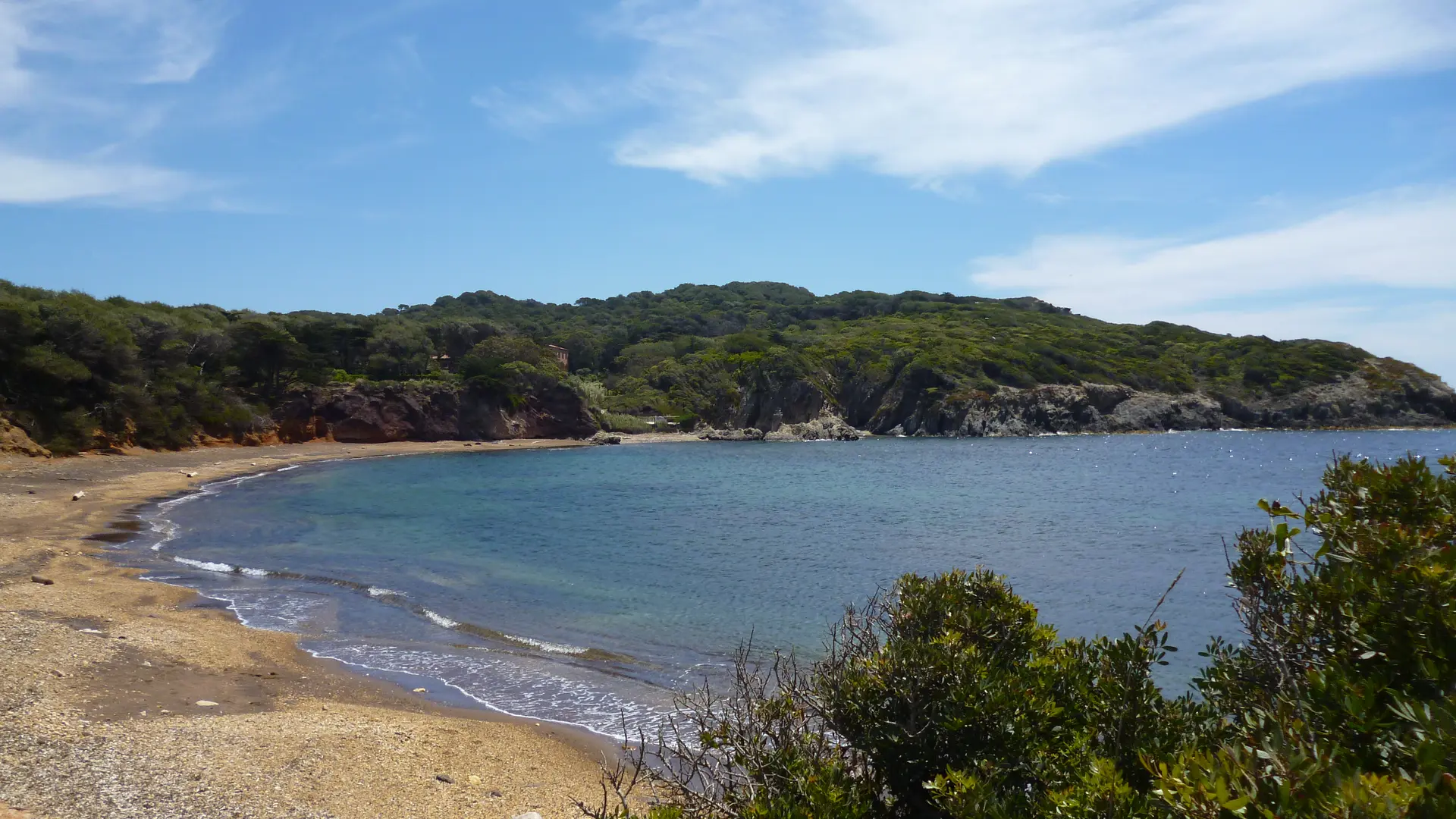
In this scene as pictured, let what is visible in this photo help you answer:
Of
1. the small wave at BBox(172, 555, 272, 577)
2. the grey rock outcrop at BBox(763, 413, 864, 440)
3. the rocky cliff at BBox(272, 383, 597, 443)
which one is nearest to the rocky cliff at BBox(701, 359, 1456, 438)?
the grey rock outcrop at BBox(763, 413, 864, 440)

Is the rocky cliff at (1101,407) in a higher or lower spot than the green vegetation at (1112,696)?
higher

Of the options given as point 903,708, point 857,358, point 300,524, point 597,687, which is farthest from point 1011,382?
point 903,708

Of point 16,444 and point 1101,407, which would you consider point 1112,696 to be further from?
point 1101,407

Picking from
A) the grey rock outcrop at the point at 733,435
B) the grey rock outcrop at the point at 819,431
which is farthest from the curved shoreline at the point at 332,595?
the grey rock outcrop at the point at 819,431

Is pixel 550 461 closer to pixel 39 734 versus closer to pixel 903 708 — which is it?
pixel 39 734

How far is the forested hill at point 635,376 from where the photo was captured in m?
45.3

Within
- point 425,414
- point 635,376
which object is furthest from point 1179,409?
point 425,414

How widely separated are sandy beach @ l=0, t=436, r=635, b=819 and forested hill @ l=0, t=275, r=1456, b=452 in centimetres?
3476

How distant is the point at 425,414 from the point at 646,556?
54.5m

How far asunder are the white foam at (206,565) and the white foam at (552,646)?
974 centimetres

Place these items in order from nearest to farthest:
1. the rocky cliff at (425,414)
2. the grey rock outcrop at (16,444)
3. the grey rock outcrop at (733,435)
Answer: the grey rock outcrop at (16,444), the rocky cliff at (425,414), the grey rock outcrop at (733,435)

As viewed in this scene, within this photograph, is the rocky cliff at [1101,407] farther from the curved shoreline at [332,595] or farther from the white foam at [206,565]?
the white foam at [206,565]

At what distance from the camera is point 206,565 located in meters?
21.1

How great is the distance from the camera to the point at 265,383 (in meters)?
65.5
